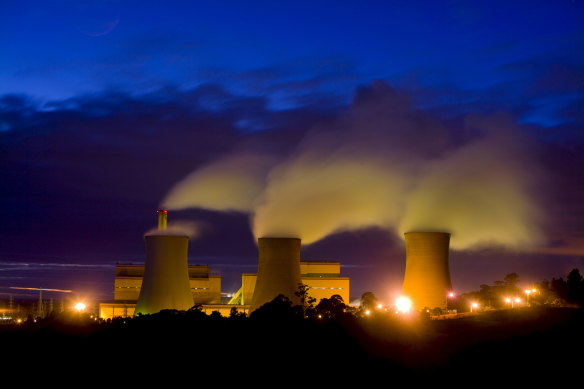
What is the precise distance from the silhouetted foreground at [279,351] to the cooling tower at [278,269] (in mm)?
9947

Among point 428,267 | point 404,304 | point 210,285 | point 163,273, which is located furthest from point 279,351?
point 210,285

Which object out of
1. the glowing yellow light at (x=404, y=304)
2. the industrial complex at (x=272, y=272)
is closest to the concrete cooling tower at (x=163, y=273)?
the industrial complex at (x=272, y=272)

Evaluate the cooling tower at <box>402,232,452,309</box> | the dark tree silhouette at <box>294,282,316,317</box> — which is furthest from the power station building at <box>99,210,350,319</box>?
the cooling tower at <box>402,232,452,309</box>

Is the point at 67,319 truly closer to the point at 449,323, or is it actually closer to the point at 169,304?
the point at 169,304

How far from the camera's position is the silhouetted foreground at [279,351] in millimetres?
13758

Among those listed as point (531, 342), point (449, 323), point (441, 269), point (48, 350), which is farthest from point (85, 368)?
point (441, 269)

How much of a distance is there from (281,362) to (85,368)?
146 inches

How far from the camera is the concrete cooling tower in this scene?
29.8 m

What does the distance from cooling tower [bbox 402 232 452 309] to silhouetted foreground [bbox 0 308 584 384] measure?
38.2ft

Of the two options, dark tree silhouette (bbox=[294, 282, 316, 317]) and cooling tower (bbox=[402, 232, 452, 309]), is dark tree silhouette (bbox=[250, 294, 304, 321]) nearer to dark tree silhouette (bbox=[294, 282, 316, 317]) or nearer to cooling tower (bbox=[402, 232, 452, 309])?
dark tree silhouette (bbox=[294, 282, 316, 317])

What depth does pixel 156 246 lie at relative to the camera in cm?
2980

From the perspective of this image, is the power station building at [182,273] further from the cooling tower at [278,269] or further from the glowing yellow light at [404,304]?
the glowing yellow light at [404,304]

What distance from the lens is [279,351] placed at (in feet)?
47.6

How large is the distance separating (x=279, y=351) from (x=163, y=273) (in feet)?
53.3
